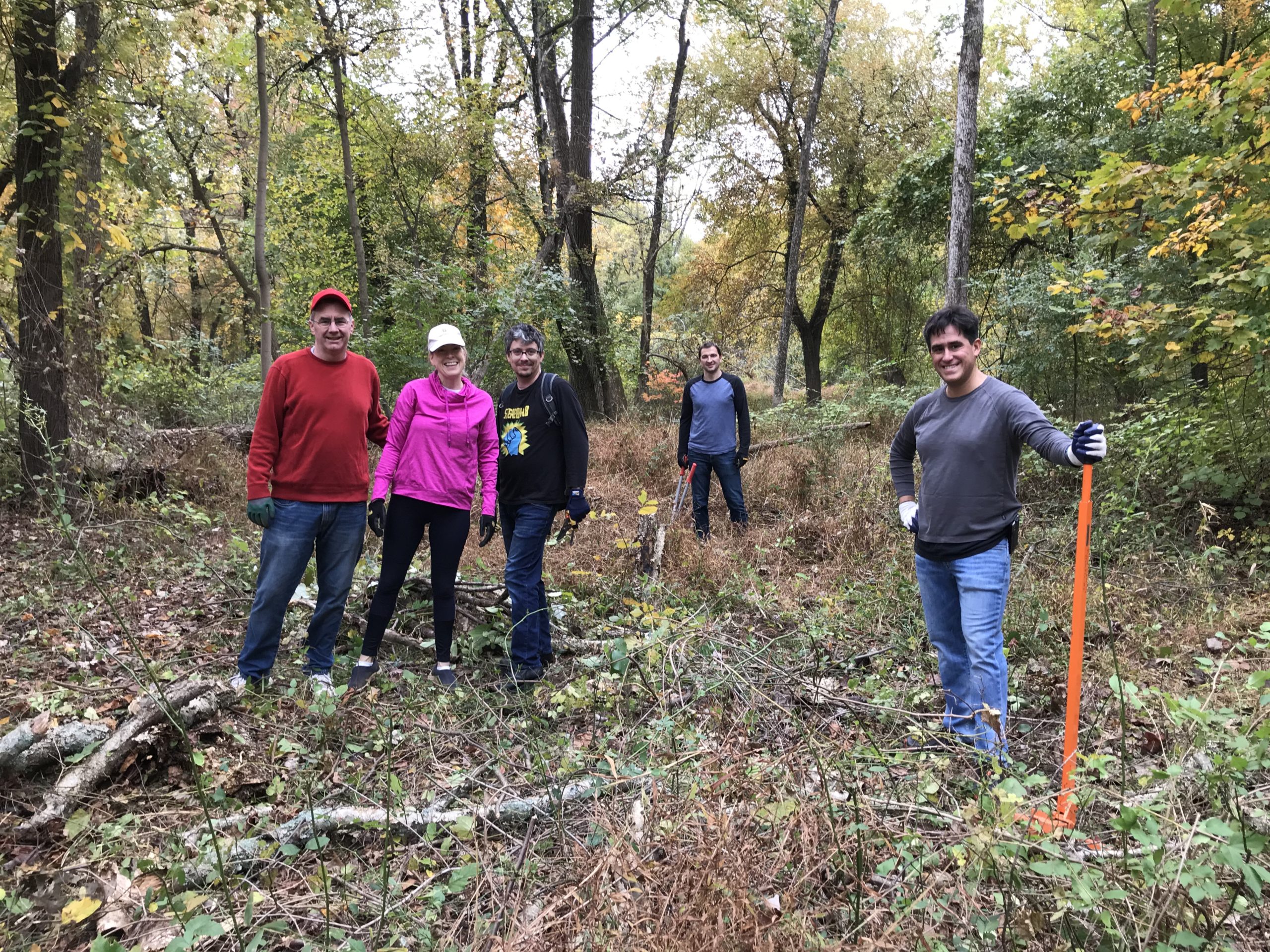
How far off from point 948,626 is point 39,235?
24.8 feet

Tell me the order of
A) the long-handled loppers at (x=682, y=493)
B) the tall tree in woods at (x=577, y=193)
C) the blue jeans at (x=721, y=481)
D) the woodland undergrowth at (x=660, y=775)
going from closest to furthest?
the woodland undergrowth at (x=660, y=775) → the blue jeans at (x=721, y=481) → the long-handled loppers at (x=682, y=493) → the tall tree in woods at (x=577, y=193)

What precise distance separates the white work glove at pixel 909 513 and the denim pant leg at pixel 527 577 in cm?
194

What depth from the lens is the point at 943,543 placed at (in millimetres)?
2959

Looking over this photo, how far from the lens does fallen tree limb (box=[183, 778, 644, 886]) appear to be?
237 cm

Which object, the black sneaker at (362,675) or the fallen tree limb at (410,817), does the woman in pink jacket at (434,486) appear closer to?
the black sneaker at (362,675)

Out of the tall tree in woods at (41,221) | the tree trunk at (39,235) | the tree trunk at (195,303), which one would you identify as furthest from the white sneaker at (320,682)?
the tree trunk at (195,303)

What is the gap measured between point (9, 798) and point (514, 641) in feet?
7.13

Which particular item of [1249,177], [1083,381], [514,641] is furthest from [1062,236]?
[514,641]

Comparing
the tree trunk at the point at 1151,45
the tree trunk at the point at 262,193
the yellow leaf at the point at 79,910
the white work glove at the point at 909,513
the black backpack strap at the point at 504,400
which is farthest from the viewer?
the tree trunk at the point at 1151,45

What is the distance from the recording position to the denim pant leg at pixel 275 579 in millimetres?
3512

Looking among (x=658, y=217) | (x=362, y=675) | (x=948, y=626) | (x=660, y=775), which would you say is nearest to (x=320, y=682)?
(x=362, y=675)

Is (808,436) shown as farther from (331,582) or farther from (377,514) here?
(331,582)

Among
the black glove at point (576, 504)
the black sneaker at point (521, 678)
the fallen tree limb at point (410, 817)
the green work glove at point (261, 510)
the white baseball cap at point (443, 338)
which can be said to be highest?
the white baseball cap at point (443, 338)

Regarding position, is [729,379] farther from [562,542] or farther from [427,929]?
[427,929]
